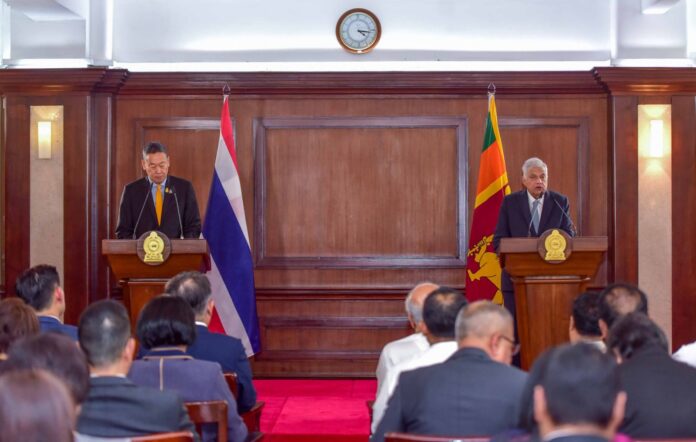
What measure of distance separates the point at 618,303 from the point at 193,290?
6.11ft

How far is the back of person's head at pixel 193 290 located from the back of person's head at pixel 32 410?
295 cm

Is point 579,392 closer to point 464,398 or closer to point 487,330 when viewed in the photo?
point 464,398

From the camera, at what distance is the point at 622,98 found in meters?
8.91

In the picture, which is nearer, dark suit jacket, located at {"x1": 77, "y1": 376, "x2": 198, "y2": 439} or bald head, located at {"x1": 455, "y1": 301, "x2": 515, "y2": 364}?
dark suit jacket, located at {"x1": 77, "y1": 376, "x2": 198, "y2": 439}

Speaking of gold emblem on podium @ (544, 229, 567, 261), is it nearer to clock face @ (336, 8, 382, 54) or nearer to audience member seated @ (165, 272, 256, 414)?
audience member seated @ (165, 272, 256, 414)

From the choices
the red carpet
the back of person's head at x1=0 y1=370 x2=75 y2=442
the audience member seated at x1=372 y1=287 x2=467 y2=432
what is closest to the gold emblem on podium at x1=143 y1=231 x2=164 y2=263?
the red carpet

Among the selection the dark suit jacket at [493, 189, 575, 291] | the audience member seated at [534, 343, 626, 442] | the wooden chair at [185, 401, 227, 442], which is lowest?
the wooden chair at [185, 401, 227, 442]

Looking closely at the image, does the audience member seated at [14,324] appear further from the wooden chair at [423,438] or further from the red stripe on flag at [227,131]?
the red stripe on flag at [227,131]

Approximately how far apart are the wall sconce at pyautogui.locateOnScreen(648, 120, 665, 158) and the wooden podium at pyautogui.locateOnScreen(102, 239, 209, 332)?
4.05 m

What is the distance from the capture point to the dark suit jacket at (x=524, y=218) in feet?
23.7

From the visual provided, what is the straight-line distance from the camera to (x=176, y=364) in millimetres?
4055

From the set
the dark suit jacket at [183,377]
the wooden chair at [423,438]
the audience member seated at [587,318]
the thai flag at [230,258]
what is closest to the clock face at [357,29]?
the thai flag at [230,258]

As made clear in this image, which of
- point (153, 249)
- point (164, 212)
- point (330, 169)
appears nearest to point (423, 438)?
point (153, 249)

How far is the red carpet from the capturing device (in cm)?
661
